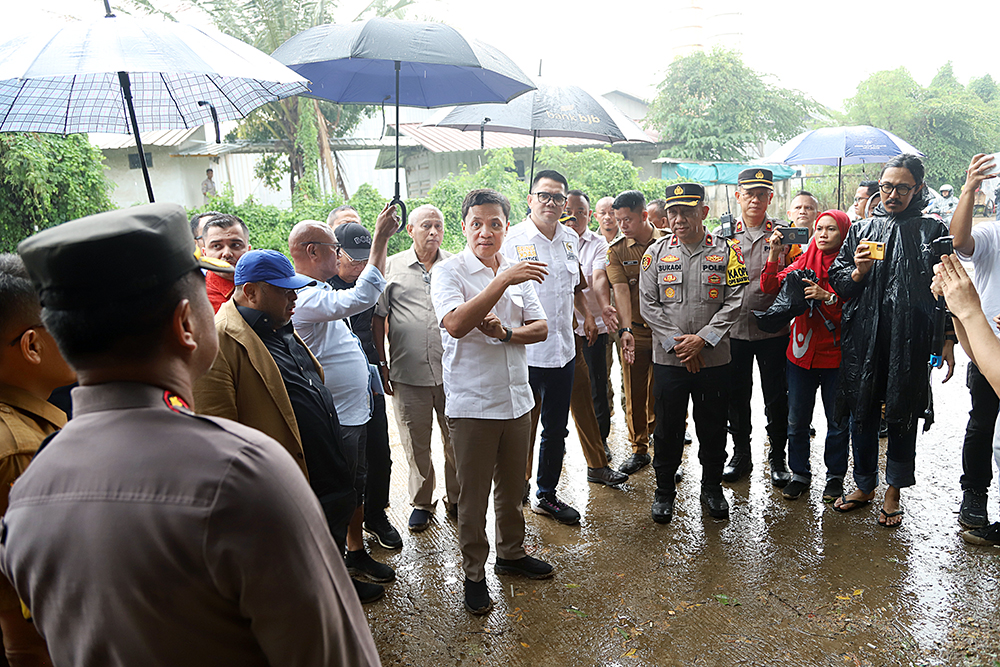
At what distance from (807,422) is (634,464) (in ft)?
3.99

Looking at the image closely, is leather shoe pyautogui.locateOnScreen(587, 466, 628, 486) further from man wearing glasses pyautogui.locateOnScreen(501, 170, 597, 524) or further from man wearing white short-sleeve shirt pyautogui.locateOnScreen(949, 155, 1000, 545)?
man wearing white short-sleeve shirt pyautogui.locateOnScreen(949, 155, 1000, 545)

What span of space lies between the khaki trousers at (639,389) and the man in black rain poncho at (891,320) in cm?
140

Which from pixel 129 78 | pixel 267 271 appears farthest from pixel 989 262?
pixel 129 78

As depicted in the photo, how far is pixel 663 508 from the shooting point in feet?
13.1

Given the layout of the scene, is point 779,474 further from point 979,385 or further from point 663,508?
point 979,385

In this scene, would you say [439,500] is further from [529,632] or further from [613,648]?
[613,648]

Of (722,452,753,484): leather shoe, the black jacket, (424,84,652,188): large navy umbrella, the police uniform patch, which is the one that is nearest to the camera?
the black jacket

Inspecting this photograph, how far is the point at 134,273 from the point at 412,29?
3.22m

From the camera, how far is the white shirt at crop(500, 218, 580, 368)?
4.04 metres

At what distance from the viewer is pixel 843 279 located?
12.7 ft

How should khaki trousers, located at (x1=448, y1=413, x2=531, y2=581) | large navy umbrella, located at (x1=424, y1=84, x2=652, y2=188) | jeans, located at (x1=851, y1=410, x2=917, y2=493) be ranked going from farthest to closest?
large navy umbrella, located at (x1=424, y1=84, x2=652, y2=188) → jeans, located at (x1=851, y1=410, x2=917, y2=493) → khaki trousers, located at (x1=448, y1=413, x2=531, y2=581)

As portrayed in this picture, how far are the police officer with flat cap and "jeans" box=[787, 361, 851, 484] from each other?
154 inches

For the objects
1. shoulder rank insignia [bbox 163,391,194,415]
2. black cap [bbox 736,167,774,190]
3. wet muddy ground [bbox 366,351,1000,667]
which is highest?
black cap [bbox 736,167,774,190]

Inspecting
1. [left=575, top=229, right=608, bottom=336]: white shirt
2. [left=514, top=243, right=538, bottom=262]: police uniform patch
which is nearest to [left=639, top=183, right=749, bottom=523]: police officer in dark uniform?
[left=514, top=243, right=538, bottom=262]: police uniform patch
